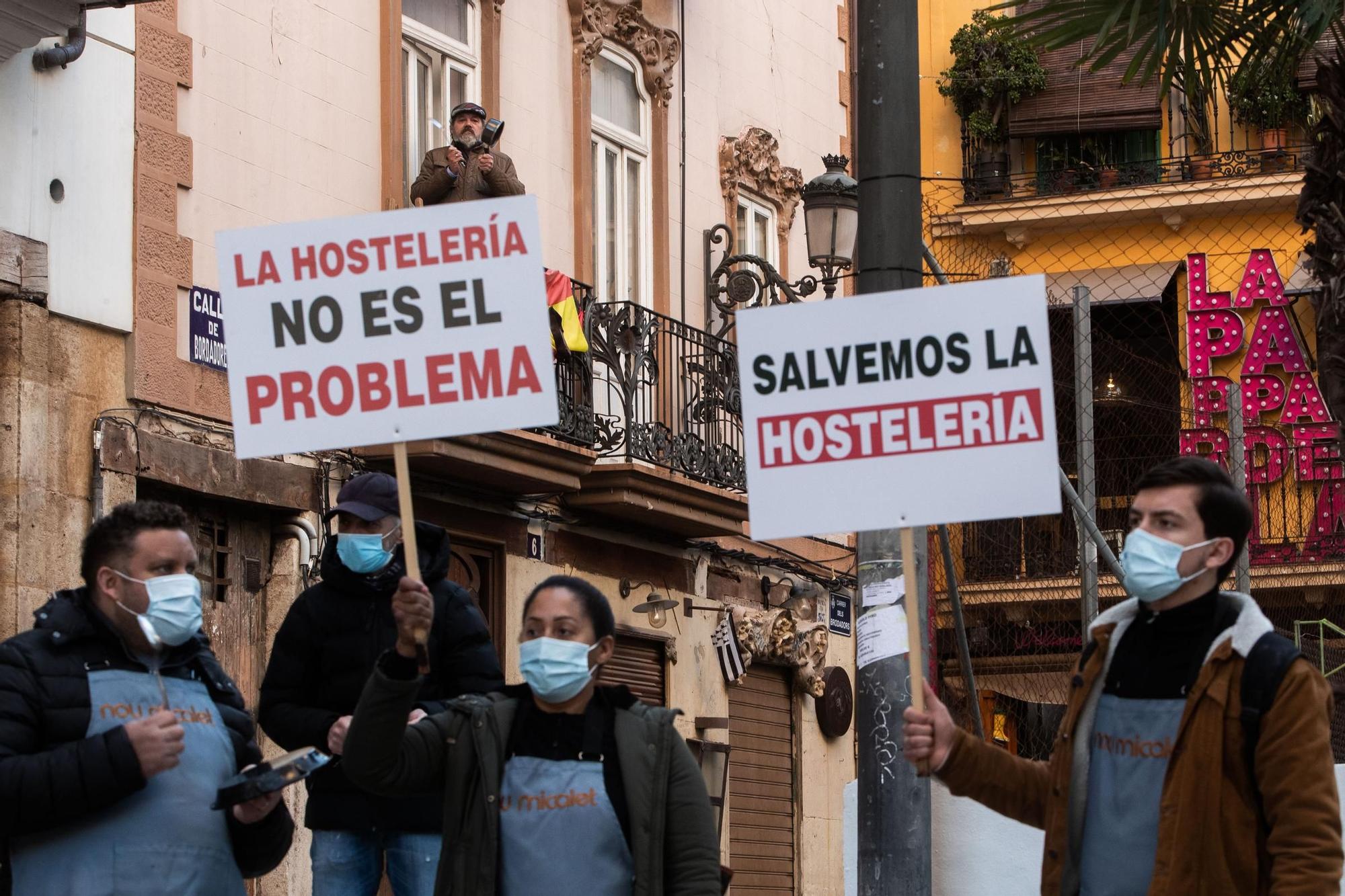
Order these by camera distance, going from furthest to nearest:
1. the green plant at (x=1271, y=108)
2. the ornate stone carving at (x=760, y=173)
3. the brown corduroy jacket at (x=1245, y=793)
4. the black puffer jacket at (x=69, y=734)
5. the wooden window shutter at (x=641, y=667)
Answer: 1. the green plant at (x=1271, y=108)
2. the ornate stone carving at (x=760, y=173)
3. the wooden window shutter at (x=641, y=667)
4. the black puffer jacket at (x=69, y=734)
5. the brown corduroy jacket at (x=1245, y=793)

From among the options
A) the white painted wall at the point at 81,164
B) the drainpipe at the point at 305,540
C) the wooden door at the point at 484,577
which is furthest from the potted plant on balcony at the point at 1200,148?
the white painted wall at the point at 81,164

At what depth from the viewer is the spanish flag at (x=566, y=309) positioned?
17703 millimetres

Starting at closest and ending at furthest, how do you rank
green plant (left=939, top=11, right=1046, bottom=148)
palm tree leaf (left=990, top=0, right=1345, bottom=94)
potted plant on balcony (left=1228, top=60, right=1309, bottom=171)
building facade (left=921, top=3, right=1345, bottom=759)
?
palm tree leaf (left=990, top=0, right=1345, bottom=94) < building facade (left=921, top=3, right=1345, bottom=759) < potted plant on balcony (left=1228, top=60, right=1309, bottom=171) < green plant (left=939, top=11, right=1046, bottom=148)

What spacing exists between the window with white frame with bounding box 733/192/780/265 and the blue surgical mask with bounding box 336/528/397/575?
47.9ft

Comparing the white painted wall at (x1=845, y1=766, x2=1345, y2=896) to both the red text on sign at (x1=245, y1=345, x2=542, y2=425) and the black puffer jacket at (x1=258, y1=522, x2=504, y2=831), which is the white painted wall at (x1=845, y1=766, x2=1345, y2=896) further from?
the red text on sign at (x1=245, y1=345, x2=542, y2=425)

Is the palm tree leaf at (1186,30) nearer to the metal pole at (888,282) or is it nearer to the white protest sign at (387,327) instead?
the metal pole at (888,282)

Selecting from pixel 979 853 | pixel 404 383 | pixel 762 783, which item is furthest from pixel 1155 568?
pixel 762 783

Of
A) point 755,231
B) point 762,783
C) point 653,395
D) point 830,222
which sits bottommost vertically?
point 762,783

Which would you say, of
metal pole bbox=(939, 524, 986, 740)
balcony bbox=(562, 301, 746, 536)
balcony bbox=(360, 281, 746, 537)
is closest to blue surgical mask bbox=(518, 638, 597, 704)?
metal pole bbox=(939, 524, 986, 740)

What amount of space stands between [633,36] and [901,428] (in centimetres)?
1420

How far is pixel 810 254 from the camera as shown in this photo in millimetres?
16688

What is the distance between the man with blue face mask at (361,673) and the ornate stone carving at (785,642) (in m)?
13.5

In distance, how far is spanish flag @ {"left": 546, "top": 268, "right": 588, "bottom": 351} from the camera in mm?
17703

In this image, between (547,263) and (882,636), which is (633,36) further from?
(882,636)
